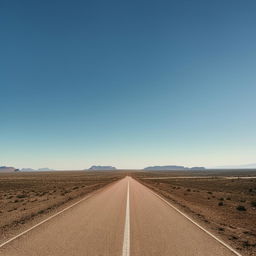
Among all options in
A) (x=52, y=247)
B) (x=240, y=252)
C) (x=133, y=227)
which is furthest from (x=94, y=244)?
(x=240, y=252)

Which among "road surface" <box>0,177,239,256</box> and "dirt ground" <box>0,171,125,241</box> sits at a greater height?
"road surface" <box>0,177,239,256</box>

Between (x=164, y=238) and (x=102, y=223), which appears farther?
(x=102, y=223)

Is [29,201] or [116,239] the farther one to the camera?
[29,201]

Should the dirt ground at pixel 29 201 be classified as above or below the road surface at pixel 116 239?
below

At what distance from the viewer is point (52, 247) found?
7.00 m

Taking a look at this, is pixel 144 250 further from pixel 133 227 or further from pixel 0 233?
pixel 0 233

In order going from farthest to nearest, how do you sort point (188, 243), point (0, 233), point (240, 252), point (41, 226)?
point (41, 226), point (0, 233), point (188, 243), point (240, 252)

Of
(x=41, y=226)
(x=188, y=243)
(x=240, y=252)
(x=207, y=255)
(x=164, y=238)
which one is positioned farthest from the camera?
(x=41, y=226)

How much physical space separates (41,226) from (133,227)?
377 cm

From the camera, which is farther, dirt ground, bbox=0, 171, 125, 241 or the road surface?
dirt ground, bbox=0, 171, 125, 241

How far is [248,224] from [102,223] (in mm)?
7349

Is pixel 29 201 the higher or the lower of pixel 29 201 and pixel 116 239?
the lower

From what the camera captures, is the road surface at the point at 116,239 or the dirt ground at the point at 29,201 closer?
the road surface at the point at 116,239

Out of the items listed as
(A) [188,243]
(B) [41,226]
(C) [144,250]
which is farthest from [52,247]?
(A) [188,243]
